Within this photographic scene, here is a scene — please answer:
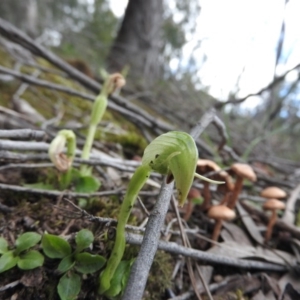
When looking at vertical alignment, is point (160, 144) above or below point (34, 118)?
above

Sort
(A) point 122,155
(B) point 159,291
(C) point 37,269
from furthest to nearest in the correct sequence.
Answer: (A) point 122,155 < (B) point 159,291 < (C) point 37,269

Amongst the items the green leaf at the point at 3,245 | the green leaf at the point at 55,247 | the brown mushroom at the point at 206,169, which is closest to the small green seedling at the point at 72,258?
the green leaf at the point at 55,247

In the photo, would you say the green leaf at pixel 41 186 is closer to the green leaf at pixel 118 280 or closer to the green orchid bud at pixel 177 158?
the green leaf at pixel 118 280

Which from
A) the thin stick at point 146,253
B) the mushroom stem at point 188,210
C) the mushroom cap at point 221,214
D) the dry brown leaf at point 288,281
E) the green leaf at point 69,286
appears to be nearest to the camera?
the thin stick at point 146,253

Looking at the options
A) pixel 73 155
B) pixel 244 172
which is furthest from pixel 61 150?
pixel 244 172

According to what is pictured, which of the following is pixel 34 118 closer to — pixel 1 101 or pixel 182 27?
pixel 1 101

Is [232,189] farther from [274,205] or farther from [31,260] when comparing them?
[31,260]

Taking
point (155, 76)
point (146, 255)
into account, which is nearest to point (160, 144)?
point (146, 255)

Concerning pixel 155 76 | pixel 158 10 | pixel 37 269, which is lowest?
pixel 37 269
